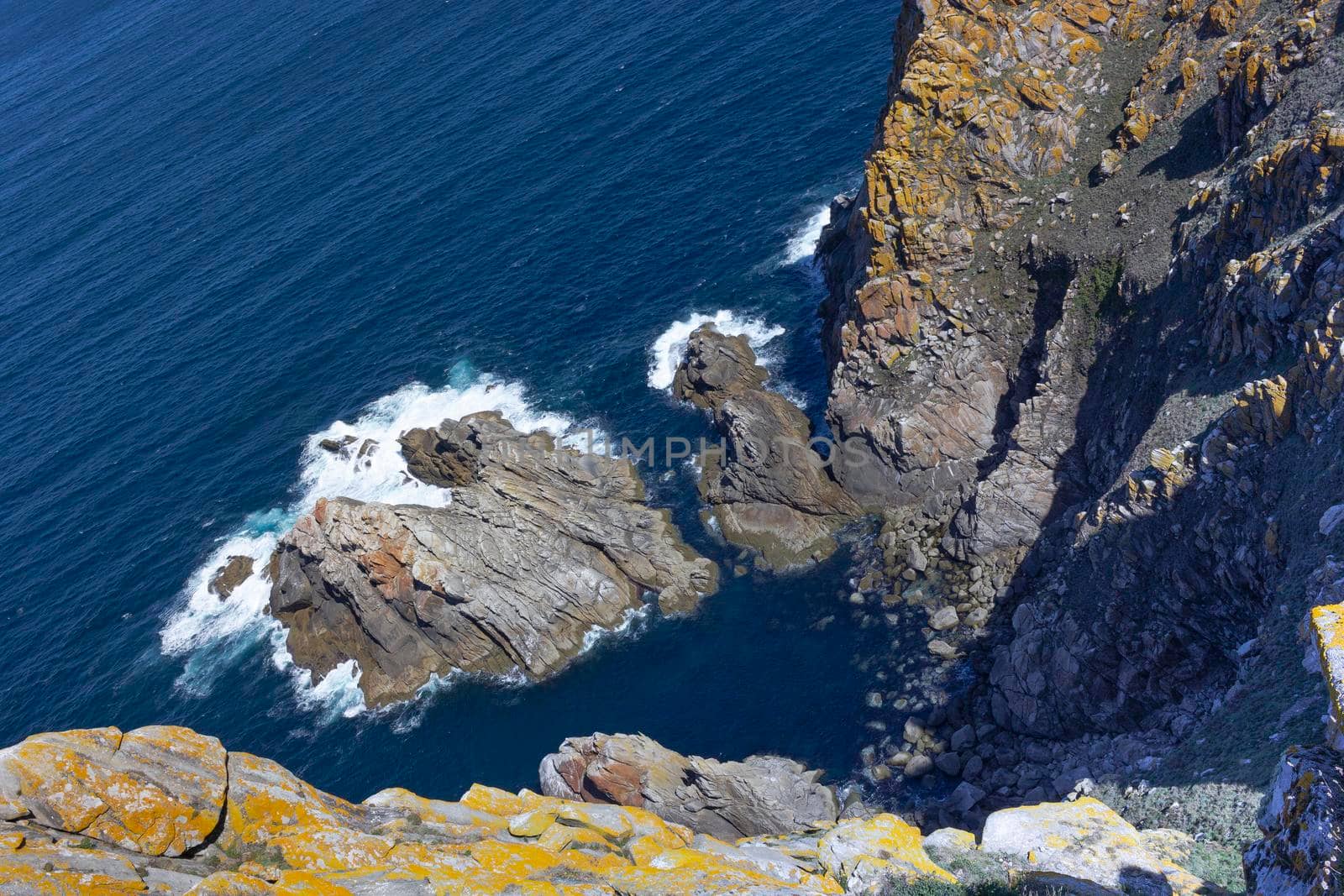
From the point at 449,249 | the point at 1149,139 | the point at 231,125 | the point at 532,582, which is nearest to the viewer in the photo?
the point at 1149,139

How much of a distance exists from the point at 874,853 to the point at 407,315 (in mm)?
83490

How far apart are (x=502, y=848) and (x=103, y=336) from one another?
10416 cm

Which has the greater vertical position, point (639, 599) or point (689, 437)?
point (689, 437)

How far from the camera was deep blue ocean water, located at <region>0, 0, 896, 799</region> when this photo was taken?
62000mm

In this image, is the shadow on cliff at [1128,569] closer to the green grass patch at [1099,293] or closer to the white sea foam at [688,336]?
the green grass patch at [1099,293]

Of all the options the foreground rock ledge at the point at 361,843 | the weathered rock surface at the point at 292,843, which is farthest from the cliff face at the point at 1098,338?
the weathered rock surface at the point at 292,843

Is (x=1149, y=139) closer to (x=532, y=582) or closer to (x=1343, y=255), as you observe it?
(x=1343, y=255)

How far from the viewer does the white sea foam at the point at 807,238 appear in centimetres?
8694

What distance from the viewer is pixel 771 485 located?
66438 millimetres

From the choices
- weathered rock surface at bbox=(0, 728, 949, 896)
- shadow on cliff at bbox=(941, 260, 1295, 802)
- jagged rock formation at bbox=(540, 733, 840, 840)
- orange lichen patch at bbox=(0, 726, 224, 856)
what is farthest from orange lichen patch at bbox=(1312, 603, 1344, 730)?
jagged rock formation at bbox=(540, 733, 840, 840)

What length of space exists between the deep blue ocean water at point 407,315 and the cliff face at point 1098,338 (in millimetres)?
9274

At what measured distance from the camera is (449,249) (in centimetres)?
10344

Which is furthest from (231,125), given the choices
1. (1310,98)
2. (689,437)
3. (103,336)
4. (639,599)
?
(1310,98)

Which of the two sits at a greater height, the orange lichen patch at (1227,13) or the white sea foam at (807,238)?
the orange lichen patch at (1227,13)
